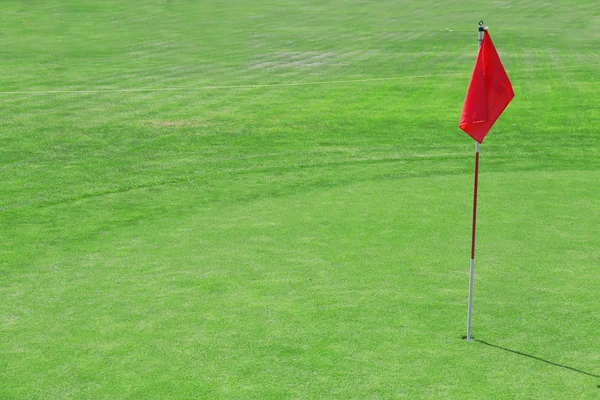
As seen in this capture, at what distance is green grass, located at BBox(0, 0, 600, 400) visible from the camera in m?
8.02

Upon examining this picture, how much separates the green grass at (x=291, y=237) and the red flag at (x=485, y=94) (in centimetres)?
210

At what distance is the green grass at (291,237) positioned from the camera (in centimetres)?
802

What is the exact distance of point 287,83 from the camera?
95.6 feet

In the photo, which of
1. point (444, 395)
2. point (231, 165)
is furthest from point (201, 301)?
point (231, 165)

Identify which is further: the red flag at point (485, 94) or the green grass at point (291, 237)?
the red flag at point (485, 94)

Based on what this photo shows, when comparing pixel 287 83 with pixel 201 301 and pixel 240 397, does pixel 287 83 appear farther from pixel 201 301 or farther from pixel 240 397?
pixel 240 397

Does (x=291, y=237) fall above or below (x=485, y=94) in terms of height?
below

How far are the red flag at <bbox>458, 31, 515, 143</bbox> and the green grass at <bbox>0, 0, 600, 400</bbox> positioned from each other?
2.10 metres

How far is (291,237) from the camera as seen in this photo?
1206 centimetres

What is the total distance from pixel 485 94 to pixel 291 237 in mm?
4148

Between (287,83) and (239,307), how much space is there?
66.7 ft

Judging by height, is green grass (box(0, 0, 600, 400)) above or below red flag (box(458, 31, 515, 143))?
below

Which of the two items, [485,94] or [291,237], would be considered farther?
[291,237]

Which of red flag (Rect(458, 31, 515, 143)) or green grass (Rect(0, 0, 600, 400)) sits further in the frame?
red flag (Rect(458, 31, 515, 143))
